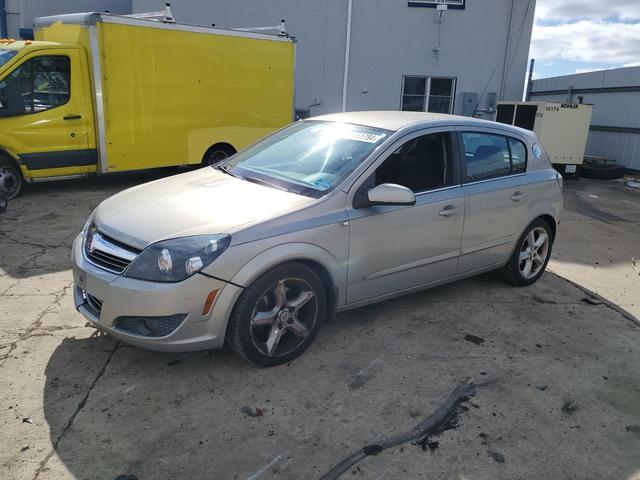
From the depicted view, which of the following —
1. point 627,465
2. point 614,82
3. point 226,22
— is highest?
point 226,22

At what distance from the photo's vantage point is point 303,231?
3445 mm

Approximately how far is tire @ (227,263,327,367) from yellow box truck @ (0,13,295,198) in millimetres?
6037

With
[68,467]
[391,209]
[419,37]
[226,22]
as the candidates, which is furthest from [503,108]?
[68,467]

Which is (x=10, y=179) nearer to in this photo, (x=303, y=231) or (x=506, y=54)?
(x=303, y=231)

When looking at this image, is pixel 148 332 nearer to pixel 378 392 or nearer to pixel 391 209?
pixel 378 392

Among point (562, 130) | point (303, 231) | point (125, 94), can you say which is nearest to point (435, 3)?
point (562, 130)

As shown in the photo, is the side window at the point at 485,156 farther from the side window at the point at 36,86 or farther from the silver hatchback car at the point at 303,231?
the side window at the point at 36,86

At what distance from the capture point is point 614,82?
1485cm

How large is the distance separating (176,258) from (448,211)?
219cm

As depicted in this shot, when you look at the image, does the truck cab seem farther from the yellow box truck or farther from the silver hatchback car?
the silver hatchback car

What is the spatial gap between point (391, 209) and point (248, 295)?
1254 mm

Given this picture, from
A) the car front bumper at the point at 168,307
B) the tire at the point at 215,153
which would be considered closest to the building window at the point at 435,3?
the tire at the point at 215,153

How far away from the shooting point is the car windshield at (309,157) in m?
3.82

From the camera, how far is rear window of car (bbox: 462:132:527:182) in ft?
14.9
